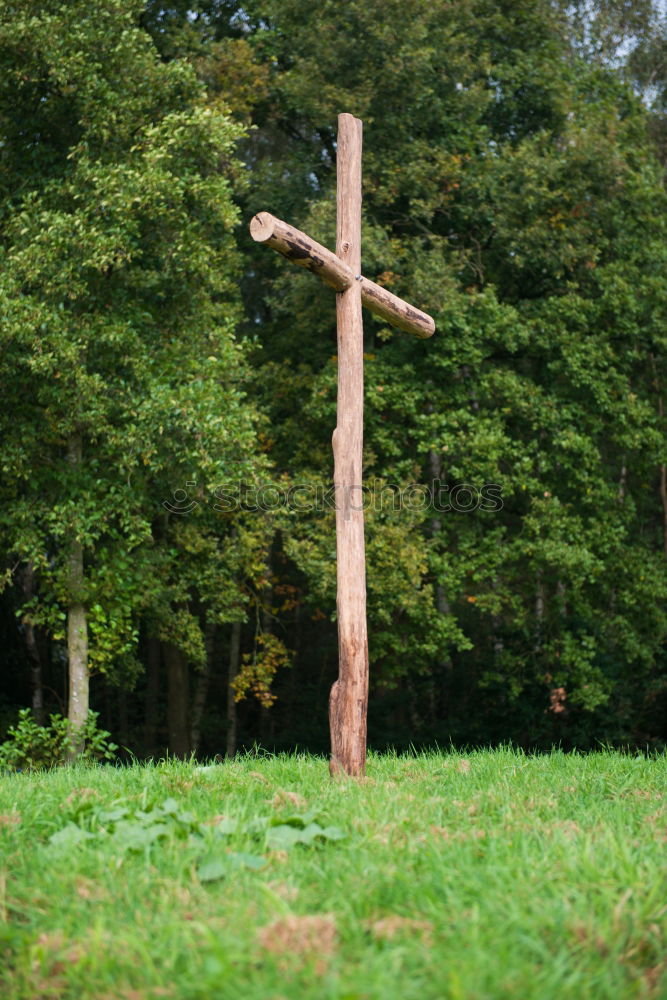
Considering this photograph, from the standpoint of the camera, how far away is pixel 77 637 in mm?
11875

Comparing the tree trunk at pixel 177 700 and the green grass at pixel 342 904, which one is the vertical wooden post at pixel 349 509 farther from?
the tree trunk at pixel 177 700

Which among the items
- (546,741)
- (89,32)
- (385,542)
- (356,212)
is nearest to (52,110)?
(89,32)

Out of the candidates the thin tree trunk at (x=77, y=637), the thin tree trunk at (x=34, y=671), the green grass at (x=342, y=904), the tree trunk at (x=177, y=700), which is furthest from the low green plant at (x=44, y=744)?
the thin tree trunk at (x=34, y=671)

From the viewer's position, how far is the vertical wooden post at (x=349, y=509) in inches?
265

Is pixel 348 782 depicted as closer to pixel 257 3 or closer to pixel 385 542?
pixel 385 542

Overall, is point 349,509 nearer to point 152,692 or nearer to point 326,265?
point 326,265

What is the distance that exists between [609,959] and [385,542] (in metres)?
11.5

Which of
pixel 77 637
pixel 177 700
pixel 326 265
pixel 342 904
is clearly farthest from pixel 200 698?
pixel 342 904

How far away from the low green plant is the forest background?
41 centimetres

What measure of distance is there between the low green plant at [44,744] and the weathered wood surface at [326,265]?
5925mm

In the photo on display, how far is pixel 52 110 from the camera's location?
1187 centimetres

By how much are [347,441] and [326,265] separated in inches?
50.2

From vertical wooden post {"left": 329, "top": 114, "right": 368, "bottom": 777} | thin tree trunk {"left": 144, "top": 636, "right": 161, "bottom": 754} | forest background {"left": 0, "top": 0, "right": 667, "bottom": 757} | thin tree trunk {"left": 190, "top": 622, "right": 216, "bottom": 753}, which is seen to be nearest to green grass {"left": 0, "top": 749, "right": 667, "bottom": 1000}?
vertical wooden post {"left": 329, "top": 114, "right": 368, "bottom": 777}

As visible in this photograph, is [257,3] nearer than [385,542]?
No
